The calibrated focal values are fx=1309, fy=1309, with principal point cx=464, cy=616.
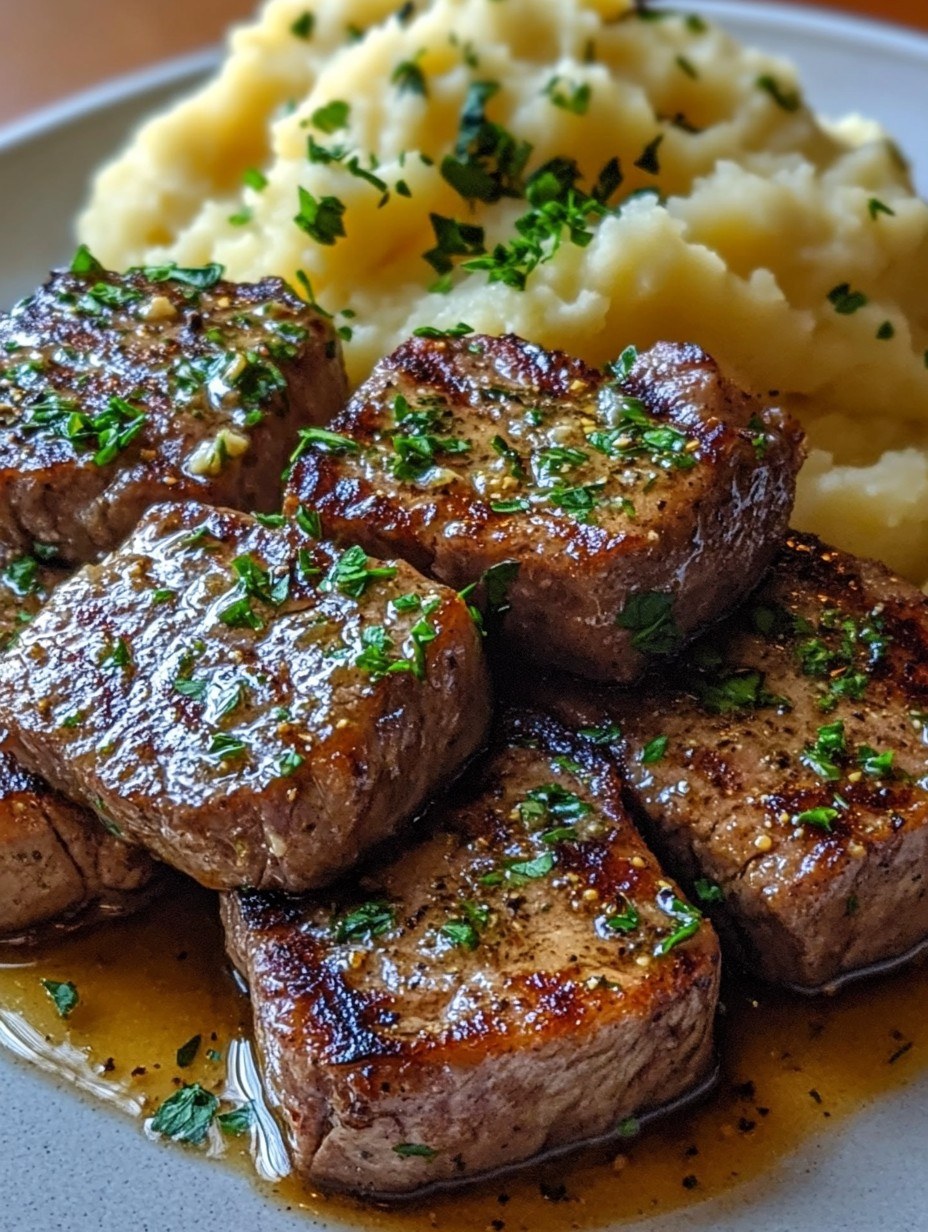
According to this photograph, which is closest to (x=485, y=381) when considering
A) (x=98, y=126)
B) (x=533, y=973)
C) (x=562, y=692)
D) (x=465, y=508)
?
(x=465, y=508)

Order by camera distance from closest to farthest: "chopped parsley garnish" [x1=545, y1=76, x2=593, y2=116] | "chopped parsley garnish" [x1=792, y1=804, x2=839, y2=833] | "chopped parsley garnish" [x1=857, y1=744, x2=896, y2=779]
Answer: "chopped parsley garnish" [x1=792, y1=804, x2=839, y2=833], "chopped parsley garnish" [x1=857, y1=744, x2=896, y2=779], "chopped parsley garnish" [x1=545, y1=76, x2=593, y2=116]

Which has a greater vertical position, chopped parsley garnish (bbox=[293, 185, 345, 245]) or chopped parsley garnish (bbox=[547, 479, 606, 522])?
chopped parsley garnish (bbox=[293, 185, 345, 245])

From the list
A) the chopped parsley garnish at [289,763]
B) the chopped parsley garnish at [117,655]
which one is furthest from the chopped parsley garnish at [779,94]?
the chopped parsley garnish at [289,763]

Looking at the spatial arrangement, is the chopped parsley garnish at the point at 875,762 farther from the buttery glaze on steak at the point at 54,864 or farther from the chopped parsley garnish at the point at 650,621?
the buttery glaze on steak at the point at 54,864

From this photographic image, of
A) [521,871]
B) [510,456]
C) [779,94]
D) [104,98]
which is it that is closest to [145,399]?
[510,456]

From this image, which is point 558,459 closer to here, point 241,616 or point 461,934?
point 241,616

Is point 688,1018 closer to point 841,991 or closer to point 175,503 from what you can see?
point 841,991

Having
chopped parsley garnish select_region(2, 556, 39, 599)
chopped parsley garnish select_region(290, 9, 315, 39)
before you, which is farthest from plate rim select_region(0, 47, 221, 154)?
chopped parsley garnish select_region(2, 556, 39, 599)

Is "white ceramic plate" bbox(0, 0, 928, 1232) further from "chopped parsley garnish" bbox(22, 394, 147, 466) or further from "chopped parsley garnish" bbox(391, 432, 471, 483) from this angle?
"chopped parsley garnish" bbox(391, 432, 471, 483)
